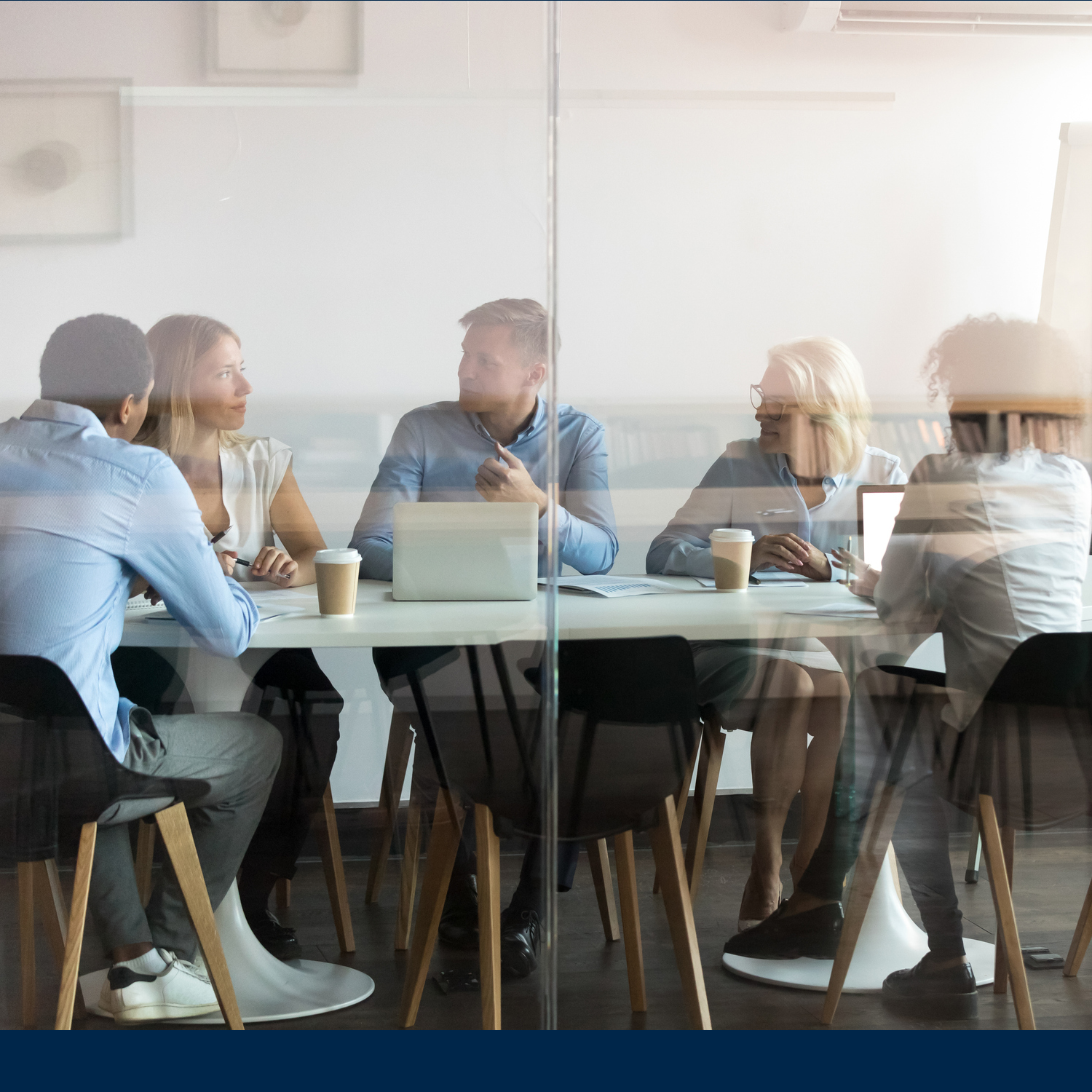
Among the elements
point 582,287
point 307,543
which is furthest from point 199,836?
point 582,287

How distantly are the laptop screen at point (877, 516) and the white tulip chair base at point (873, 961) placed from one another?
0.55 m

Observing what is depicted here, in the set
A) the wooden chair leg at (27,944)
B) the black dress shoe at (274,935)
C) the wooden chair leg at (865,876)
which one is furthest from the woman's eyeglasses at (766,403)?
the wooden chair leg at (27,944)

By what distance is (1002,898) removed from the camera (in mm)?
1989

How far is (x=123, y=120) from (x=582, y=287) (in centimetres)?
81

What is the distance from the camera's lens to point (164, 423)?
6.17 ft

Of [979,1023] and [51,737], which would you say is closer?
[51,737]

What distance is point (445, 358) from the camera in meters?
1.96

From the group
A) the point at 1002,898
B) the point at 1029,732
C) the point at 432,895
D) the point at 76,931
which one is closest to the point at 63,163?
the point at 76,931

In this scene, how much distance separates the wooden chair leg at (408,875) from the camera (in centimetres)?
196

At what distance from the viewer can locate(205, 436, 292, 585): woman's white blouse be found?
189cm

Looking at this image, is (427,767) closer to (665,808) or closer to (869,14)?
(665,808)

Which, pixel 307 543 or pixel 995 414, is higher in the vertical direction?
pixel 995 414

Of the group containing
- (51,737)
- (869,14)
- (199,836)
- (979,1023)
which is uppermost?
(869,14)

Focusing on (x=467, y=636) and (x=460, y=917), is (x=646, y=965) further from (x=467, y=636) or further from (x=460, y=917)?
(x=467, y=636)
